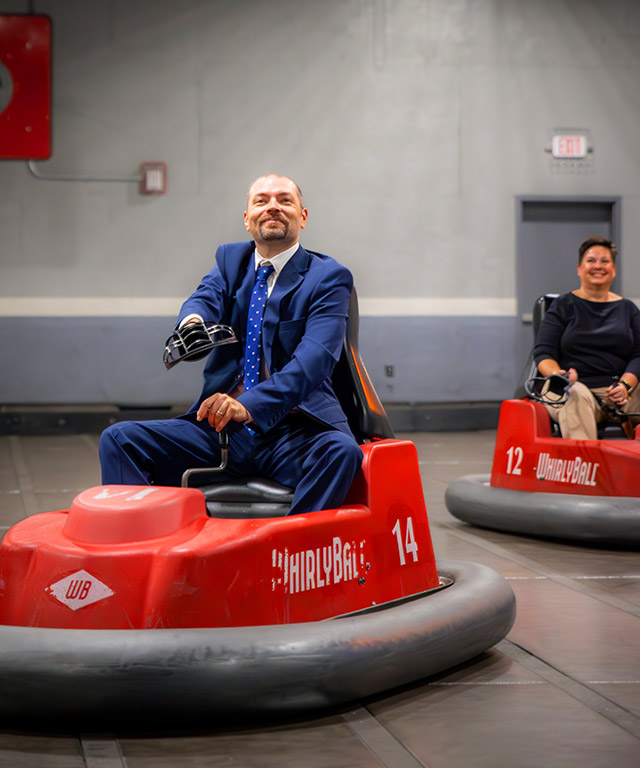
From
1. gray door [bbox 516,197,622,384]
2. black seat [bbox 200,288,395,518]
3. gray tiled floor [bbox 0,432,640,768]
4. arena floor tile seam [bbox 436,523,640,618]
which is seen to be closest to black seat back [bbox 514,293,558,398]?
arena floor tile seam [bbox 436,523,640,618]

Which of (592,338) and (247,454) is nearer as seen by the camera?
(247,454)

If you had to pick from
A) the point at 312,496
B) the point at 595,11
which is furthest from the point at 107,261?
the point at 312,496

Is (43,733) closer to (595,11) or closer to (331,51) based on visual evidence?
(331,51)

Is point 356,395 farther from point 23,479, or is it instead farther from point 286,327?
point 23,479

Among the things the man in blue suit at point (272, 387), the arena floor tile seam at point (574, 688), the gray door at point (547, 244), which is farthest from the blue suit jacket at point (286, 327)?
the gray door at point (547, 244)

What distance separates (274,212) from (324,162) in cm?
591

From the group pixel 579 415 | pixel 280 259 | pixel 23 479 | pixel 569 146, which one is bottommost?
pixel 23 479

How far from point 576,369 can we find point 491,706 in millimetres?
2499

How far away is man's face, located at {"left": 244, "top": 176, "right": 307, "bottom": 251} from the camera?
103 inches

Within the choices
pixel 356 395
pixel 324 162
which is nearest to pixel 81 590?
pixel 356 395

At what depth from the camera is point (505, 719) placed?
202 cm

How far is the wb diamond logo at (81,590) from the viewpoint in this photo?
6.64 feet

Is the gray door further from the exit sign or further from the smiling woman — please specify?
the smiling woman

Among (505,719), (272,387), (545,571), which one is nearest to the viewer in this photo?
(505,719)
